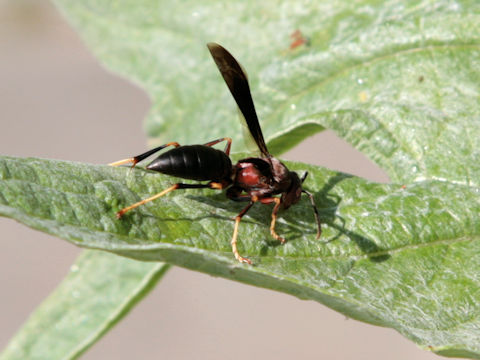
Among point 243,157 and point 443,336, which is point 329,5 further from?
point 443,336

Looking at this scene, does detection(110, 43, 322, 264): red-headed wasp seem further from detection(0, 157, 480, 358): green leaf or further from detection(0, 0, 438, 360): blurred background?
detection(0, 0, 438, 360): blurred background

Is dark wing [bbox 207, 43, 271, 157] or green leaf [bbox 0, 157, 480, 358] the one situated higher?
dark wing [bbox 207, 43, 271, 157]

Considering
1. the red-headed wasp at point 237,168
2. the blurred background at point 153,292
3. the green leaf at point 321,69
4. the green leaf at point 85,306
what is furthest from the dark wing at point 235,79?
the blurred background at point 153,292

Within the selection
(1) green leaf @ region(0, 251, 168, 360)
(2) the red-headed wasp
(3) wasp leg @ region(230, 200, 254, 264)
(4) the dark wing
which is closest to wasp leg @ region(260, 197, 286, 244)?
(2) the red-headed wasp

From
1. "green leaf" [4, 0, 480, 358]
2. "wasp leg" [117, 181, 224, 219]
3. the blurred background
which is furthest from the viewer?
the blurred background

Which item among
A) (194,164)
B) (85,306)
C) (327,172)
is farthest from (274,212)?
(85,306)

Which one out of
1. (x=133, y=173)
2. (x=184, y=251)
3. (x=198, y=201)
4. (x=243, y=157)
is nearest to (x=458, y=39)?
(x=243, y=157)
